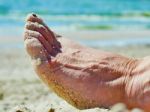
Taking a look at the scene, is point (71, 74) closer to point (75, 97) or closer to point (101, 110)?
point (75, 97)

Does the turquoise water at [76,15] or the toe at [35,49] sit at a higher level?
the turquoise water at [76,15]

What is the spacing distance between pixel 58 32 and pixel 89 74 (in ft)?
28.0

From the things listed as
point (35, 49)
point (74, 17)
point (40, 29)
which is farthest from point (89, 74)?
point (74, 17)

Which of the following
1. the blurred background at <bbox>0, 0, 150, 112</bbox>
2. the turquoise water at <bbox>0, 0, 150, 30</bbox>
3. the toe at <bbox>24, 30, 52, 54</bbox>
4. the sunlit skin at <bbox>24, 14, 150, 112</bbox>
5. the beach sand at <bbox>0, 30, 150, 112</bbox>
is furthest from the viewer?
the turquoise water at <bbox>0, 0, 150, 30</bbox>

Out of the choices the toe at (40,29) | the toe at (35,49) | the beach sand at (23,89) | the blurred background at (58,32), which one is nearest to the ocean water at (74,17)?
the blurred background at (58,32)

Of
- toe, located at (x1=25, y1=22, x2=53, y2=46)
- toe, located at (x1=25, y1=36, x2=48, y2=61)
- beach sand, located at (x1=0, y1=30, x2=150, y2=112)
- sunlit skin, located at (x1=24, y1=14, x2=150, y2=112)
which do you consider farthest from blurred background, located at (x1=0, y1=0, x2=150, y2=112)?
toe, located at (x1=25, y1=22, x2=53, y2=46)

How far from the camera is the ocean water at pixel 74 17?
1234cm

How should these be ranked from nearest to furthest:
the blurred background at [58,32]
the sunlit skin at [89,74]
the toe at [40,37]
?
the sunlit skin at [89,74] → the toe at [40,37] → the blurred background at [58,32]

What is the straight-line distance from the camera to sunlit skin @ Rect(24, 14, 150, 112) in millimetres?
2820

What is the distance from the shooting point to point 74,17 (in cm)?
1566

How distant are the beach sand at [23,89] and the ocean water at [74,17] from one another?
4.85 ft

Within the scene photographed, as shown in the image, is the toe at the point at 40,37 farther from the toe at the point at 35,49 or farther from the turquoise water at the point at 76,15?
the turquoise water at the point at 76,15

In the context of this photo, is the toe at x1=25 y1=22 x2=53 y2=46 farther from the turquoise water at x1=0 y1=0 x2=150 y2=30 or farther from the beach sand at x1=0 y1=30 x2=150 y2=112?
the turquoise water at x1=0 y1=0 x2=150 y2=30

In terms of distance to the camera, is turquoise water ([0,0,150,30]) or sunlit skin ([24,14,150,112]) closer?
sunlit skin ([24,14,150,112])
